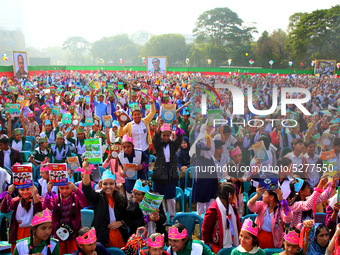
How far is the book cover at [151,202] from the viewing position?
304 cm

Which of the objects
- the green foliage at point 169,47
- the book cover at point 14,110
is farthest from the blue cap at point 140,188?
the green foliage at point 169,47

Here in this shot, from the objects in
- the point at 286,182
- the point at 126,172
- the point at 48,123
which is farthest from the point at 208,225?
the point at 48,123

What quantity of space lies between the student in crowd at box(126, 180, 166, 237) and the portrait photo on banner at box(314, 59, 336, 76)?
3926cm

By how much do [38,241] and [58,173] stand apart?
0.79m

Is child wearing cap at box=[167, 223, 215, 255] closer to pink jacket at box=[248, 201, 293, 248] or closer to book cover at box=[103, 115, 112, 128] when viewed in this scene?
pink jacket at box=[248, 201, 293, 248]

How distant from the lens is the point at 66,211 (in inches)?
131

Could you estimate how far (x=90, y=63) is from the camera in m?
106

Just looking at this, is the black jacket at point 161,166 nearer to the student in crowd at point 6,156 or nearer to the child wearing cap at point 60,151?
the child wearing cap at point 60,151

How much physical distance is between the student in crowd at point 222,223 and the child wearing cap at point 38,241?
1682mm

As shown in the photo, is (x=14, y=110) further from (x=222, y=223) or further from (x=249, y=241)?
(x=249, y=241)

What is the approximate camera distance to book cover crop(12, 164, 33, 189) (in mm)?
3195

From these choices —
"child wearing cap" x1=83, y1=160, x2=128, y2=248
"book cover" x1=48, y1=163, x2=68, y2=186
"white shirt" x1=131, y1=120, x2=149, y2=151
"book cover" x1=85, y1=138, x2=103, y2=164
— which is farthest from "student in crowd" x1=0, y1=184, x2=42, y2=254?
"white shirt" x1=131, y1=120, x2=149, y2=151

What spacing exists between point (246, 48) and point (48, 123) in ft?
165

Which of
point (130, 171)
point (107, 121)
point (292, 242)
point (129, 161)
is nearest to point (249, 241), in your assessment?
point (292, 242)
